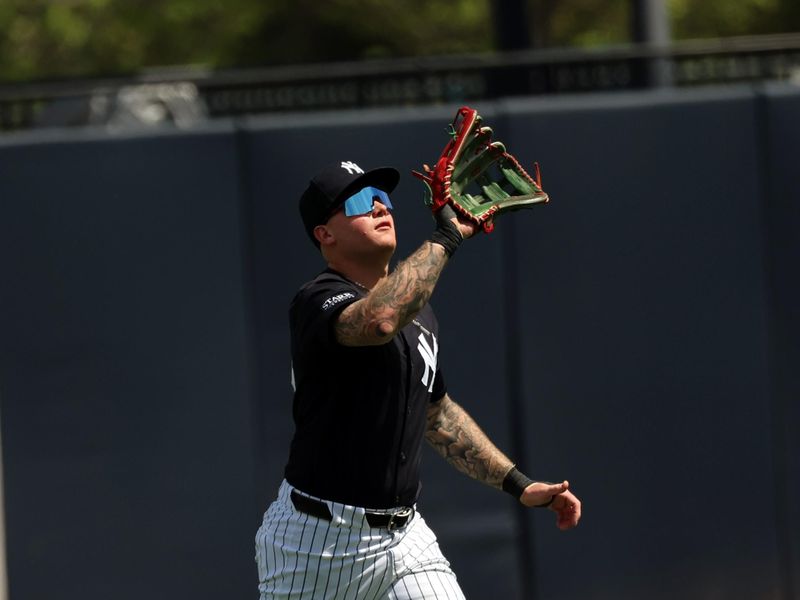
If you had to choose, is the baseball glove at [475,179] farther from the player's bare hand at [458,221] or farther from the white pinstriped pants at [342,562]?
the white pinstriped pants at [342,562]

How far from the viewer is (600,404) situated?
5.40 meters

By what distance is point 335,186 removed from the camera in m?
3.46

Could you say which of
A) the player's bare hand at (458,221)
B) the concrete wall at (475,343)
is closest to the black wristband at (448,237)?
the player's bare hand at (458,221)

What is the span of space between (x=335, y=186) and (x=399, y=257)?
1.72 meters

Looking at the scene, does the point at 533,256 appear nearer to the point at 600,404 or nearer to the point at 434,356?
the point at 600,404

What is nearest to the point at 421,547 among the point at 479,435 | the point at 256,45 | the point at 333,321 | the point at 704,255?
the point at 479,435

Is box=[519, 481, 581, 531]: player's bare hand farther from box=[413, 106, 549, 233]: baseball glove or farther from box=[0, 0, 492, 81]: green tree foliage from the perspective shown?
box=[0, 0, 492, 81]: green tree foliage

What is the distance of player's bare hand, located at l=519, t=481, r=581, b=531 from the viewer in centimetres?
370

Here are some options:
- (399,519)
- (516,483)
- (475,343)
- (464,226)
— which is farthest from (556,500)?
(475,343)

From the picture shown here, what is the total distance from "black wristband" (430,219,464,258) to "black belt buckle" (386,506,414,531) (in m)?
0.70

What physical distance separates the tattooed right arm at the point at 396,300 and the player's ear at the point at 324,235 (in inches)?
12.2

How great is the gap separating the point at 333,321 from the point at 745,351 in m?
2.63

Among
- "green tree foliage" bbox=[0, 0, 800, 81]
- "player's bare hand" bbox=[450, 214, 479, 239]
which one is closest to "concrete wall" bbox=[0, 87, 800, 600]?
"player's bare hand" bbox=[450, 214, 479, 239]

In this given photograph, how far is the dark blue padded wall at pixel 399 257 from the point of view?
523 cm
